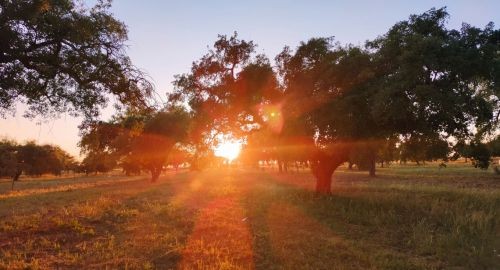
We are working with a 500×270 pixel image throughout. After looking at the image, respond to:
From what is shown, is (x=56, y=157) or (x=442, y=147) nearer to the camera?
(x=442, y=147)

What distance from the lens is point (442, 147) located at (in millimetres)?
23703

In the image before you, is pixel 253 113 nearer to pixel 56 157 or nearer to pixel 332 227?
pixel 332 227

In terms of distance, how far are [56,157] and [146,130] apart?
53.2 metres

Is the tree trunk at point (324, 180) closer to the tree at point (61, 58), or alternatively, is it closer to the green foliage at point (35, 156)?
the tree at point (61, 58)

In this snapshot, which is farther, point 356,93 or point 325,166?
point 325,166

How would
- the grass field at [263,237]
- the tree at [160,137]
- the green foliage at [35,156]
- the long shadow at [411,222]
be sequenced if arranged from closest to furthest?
1. the grass field at [263,237]
2. the long shadow at [411,222]
3. the tree at [160,137]
4. the green foliage at [35,156]

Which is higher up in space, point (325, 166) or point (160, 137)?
point (160, 137)

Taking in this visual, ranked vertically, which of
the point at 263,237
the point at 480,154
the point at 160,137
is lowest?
the point at 263,237

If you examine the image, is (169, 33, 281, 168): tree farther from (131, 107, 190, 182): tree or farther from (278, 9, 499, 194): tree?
(131, 107, 190, 182): tree

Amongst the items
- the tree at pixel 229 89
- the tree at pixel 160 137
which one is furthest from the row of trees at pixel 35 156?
the tree at pixel 229 89

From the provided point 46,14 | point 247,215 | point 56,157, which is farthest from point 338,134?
point 56,157

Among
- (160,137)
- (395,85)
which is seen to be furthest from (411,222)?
(160,137)

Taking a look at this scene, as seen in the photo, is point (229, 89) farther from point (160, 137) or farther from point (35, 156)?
point (35, 156)

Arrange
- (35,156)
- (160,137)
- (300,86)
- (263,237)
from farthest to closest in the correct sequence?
(35,156)
(160,137)
(300,86)
(263,237)
